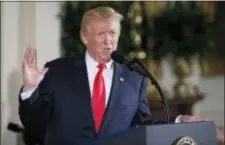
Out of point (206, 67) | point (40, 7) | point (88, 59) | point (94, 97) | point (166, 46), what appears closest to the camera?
point (94, 97)

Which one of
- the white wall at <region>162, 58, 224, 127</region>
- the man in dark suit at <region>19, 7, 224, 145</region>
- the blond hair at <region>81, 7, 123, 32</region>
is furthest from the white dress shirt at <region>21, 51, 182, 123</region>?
the white wall at <region>162, 58, 224, 127</region>

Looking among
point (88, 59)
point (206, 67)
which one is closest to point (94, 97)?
point (88, 59)

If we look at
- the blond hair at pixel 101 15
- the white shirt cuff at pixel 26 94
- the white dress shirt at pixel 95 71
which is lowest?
the white shirt cuff at pixel 26 94

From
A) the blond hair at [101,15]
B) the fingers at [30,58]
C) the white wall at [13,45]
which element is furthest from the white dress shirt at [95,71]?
the white wall at [13,45]

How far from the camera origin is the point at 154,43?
11.8 ft

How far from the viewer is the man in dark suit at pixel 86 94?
147 centimetres

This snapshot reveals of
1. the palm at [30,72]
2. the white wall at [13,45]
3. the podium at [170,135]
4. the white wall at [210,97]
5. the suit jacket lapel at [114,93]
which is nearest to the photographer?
the podium at [170,135]

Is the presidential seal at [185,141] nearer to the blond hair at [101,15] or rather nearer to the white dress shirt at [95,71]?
the white dress shirt at [95,71]

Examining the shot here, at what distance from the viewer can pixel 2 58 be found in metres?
2.73

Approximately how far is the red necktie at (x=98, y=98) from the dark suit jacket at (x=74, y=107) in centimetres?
2

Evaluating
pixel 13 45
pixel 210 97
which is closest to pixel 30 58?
pixel 13 45

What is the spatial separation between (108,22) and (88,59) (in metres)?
0.17

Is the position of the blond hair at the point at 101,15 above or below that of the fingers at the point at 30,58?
above

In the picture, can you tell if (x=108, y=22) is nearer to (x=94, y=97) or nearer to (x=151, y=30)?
(x=94, y=97)
